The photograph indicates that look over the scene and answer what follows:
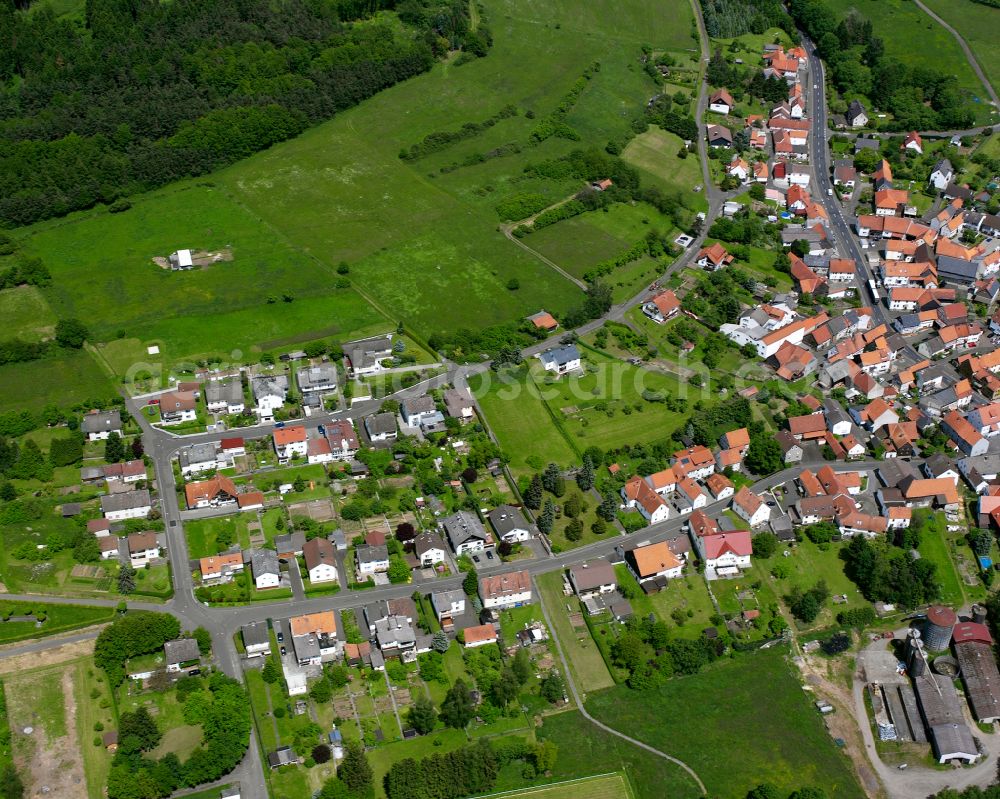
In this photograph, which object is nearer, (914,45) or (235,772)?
(235,772)

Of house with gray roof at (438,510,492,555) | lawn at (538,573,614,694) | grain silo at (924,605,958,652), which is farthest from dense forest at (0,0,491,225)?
grain silo at (924,605,958,652)

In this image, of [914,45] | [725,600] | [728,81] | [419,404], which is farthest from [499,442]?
[914,45]

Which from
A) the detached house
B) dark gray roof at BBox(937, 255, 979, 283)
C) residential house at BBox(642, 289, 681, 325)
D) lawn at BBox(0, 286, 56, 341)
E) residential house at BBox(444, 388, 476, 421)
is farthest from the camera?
dark gray roof at BBox(937, 255, 979, 283)

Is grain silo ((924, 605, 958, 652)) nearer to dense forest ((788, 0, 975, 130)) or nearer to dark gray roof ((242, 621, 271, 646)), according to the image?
dark gray roof ((242, 621, 271, 646))

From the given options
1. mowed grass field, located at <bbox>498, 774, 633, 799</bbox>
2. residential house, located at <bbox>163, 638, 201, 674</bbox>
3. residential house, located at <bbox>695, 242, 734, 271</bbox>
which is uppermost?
residential house, located at <bbox>695, 242, 734, 271</bbox>

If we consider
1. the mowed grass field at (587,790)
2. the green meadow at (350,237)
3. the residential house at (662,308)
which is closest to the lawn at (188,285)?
the green meadow at (350,237)

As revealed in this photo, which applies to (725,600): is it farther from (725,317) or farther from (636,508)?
(725,317)
